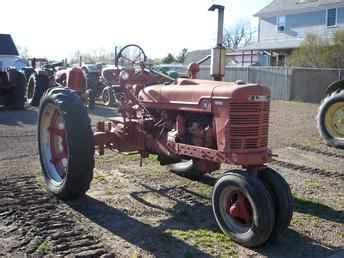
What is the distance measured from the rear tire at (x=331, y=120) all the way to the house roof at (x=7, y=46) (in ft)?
39.1

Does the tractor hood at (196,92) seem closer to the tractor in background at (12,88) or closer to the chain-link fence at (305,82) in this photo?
the tractor in background at (12,88)

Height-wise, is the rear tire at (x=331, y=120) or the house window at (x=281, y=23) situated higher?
the house window at (x=281, y=23)

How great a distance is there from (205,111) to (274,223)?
1.18 metres

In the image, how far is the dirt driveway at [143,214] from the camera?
3771mm

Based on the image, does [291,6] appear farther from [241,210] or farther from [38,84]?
[241,210]

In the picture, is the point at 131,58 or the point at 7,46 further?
the point at 7,46

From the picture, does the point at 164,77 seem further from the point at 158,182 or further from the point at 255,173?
the point at 255,173

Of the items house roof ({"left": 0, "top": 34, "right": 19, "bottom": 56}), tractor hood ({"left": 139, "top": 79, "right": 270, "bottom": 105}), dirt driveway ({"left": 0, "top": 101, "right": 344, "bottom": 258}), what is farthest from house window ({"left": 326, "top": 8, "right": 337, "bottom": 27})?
tractor hood ({"left": 139, "top": 79, "right": 270, "bottom": 105})

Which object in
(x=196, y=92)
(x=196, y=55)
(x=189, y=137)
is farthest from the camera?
(x=196, y=55)

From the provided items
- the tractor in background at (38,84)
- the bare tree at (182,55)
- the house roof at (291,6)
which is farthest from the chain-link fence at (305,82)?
the bare tree at (182,55)

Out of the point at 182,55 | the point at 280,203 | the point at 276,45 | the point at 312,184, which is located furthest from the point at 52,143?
the point at 182,55

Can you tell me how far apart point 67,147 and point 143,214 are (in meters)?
1.02

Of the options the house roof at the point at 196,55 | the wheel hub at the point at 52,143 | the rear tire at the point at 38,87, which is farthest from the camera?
the house roof at the point at 196,55

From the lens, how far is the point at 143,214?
180 inches
